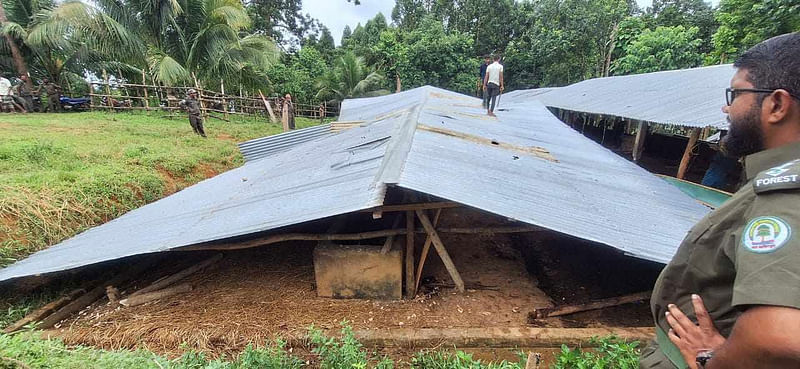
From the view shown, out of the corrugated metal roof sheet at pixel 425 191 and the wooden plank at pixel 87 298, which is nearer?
the corrugated metal roof sheet at pixel 425 191

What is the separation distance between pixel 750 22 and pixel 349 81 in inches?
693

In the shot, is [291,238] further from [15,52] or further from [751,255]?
[15,52]

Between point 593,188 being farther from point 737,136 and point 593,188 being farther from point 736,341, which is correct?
point 736,341

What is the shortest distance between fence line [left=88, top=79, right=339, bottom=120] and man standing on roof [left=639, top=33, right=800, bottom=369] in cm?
1522

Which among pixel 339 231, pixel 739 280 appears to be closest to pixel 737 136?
pixel 739 280

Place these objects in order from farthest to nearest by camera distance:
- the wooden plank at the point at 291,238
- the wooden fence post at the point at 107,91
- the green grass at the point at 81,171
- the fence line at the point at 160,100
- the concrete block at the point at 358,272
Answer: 1. the fence line at the point at 160,100
2. the wooden fence post at the point at 107,91
3. the green grass at the point at 81,171
4. the concrete block at the point at 358,272
5. the wooden plank at the point at 291,238

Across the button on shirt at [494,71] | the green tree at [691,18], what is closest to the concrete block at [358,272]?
the button on shirt at [494,71]

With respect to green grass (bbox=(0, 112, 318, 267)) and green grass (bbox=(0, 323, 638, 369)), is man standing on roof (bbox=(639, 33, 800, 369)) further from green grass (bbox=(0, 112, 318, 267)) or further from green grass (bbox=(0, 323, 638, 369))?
green grass (bbox=(0, 112, 318, 267))

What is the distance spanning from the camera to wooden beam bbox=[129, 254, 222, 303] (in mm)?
3651

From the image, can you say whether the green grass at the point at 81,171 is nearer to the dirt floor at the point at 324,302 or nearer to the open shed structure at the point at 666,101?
the dirt floor at the point at 324,302

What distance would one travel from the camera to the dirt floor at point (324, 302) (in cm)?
298

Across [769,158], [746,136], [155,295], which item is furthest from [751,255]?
[155,295]

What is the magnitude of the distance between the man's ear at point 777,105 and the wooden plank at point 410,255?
2712 millimetres

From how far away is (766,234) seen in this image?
894mm
